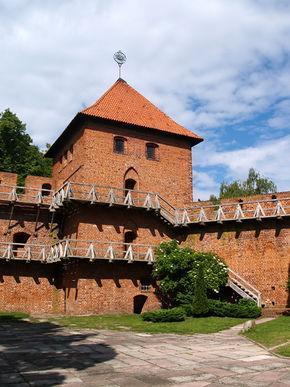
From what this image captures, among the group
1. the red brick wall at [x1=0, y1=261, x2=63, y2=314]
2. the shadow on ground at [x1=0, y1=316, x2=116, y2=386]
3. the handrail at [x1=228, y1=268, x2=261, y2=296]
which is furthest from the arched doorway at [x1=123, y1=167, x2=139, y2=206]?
the shadow on ground at [x1=0, y1=316, x2=116, y2=386]

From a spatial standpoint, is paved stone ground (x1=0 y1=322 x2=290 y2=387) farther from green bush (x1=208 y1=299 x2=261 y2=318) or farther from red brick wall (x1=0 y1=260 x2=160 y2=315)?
red brick wall (x1=0 y1=260 x2=160 y2=315)

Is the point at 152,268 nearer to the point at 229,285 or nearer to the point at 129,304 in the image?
the point at 129,304

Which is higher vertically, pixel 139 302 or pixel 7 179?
pixel 7 179

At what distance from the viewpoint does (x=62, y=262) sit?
22.5m

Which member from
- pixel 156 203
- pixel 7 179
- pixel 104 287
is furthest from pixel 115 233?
pixel 7 179

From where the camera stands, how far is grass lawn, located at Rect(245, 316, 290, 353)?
13.2 meters

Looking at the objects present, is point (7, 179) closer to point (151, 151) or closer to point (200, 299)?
point (151, 151)

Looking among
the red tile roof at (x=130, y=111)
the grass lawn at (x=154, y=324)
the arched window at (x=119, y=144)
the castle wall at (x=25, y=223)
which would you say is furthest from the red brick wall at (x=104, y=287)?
the red tile roof at (x=130, y=111)

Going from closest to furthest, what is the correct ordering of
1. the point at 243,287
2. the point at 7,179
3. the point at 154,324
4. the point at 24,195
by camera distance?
1. the point at 154,324
2. the point at 243,287
3. the point at 24,195
4. the point at 7,179

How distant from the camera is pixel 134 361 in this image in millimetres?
10289

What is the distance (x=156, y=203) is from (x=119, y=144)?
4045 millimetres

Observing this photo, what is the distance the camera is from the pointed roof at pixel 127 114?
24.8m

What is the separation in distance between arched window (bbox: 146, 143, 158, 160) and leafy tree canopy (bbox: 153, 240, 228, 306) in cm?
594

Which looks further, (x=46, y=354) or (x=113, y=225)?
(x=113, y=225)
